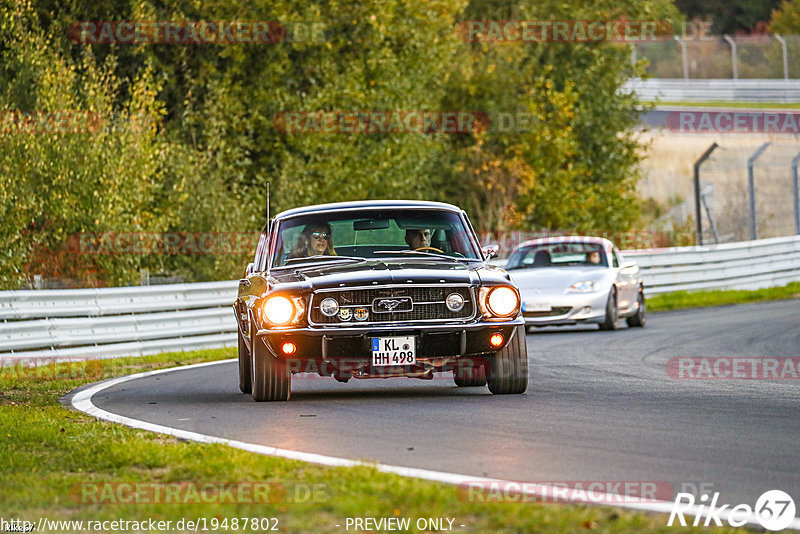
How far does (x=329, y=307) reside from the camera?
1023 centimetres

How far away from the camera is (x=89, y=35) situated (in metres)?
28.1

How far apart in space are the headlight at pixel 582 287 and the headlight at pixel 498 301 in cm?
947

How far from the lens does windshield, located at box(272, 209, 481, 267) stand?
37.4 ft

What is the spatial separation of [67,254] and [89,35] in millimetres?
7106

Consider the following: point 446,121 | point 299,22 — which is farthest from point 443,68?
point 299,22

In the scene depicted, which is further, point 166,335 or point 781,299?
point 781,299

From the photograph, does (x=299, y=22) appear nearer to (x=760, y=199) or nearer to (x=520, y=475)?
(x=760, y=199)

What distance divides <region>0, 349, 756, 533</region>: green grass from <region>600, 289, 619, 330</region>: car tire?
11.6 metres

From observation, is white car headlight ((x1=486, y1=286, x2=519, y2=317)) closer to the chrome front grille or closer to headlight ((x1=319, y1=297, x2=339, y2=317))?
the chrome front grille

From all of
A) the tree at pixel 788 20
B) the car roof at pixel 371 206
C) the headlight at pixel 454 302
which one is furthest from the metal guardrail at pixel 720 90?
the headlight at pixel 454 302

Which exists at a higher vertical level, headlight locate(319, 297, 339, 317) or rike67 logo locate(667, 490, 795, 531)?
headlight locate(319, 297, 339, 317)

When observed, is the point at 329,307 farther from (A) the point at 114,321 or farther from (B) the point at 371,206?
(A) the point at 114,321

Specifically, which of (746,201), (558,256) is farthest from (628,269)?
(746,201)

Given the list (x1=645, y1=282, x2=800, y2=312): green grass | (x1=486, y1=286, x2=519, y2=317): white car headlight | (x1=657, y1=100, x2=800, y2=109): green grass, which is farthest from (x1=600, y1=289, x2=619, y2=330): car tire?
(x1=657, y1=100, x2=800, y2=109): green grass
